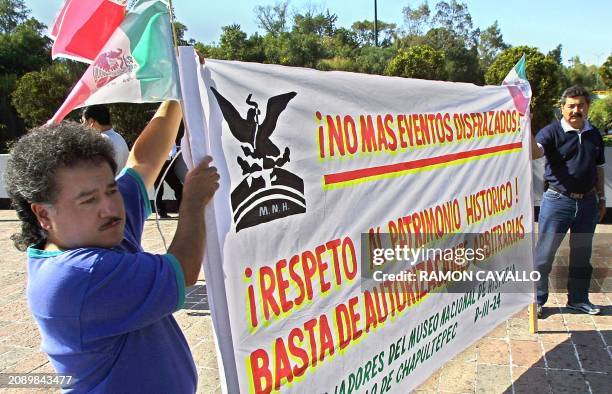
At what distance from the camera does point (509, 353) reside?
337 centimetres

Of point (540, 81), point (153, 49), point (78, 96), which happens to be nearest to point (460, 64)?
point (540, 81)

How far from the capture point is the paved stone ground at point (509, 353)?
118 inches

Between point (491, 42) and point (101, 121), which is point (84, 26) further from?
point (491, 42)

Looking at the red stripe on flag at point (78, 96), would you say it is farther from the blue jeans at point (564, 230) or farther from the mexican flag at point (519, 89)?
the blue jeans at point (564, 230)

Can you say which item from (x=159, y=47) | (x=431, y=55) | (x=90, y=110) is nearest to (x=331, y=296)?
(x=159, y=47)

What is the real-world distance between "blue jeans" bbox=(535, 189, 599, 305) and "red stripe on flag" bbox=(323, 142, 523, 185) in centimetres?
86

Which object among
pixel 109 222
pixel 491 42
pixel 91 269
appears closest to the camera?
pixel 91 269

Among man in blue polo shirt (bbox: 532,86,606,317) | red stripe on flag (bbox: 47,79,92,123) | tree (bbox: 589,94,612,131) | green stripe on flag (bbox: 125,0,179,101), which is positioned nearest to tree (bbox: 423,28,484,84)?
tree (bbox: 589,94,612,131)

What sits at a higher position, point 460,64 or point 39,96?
point 460,64

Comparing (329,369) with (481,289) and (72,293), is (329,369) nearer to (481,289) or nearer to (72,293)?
(72,293)

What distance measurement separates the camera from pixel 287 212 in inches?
73.0

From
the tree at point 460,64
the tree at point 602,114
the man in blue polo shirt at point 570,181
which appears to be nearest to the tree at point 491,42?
Answer: the tree at point 460,64

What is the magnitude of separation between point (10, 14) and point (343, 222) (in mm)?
56179

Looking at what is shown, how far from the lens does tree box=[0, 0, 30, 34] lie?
46.0 m
